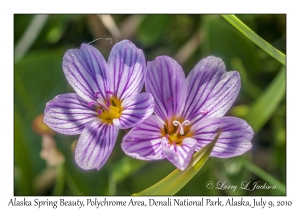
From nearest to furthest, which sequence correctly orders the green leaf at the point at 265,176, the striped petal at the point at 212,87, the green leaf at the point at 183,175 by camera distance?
the green leaf at the point at 183,175
the striped petal at the point at 212,87
the green leaf at the point at 265,176

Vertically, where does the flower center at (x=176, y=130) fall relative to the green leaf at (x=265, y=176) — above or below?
above

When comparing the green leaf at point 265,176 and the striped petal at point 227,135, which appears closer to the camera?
the striped petal at point 227,135

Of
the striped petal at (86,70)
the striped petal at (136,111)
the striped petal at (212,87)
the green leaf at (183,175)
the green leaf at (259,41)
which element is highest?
the green leaf at (259,41)

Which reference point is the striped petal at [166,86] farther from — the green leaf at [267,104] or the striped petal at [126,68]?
the green leaf at [267,104]

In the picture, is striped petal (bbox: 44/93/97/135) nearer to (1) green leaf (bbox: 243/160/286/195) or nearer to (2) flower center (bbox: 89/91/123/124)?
(2) flower center (bbox: 89/91/123/124)

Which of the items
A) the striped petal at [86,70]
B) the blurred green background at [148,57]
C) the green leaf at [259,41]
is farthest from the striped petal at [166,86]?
the blurred green background at [148,57]

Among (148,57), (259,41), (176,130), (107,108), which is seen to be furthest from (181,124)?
(148,57)

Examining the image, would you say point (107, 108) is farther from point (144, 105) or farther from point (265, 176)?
point (265, 176)
